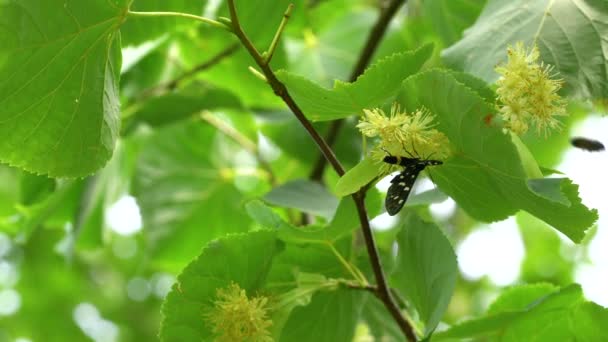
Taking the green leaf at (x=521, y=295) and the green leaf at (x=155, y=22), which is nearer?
the green leaf at (x=521, y=295)

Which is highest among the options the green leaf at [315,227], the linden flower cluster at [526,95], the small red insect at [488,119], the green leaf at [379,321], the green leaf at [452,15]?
the linden flower cluster at [526,95]

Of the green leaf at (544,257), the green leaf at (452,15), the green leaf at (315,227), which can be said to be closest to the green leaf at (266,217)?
the green leaf at (315,227)

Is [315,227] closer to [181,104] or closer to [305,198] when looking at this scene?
[305,198]

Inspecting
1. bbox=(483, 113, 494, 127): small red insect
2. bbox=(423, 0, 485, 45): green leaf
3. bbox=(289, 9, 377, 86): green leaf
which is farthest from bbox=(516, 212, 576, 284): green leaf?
bbox=(483, 113, 494, 127): small red insect

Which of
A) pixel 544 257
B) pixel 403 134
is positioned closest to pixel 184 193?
A: pixel 403 134

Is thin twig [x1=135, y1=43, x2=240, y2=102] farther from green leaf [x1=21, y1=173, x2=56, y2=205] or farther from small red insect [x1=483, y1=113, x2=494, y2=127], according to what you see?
small red insect [x1=483, y1=113, x2=494, y2=127]

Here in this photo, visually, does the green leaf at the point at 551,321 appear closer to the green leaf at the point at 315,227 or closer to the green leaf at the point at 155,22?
the green leaf at the point at 315,227

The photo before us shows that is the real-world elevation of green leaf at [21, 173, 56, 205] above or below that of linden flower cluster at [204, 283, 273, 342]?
below
